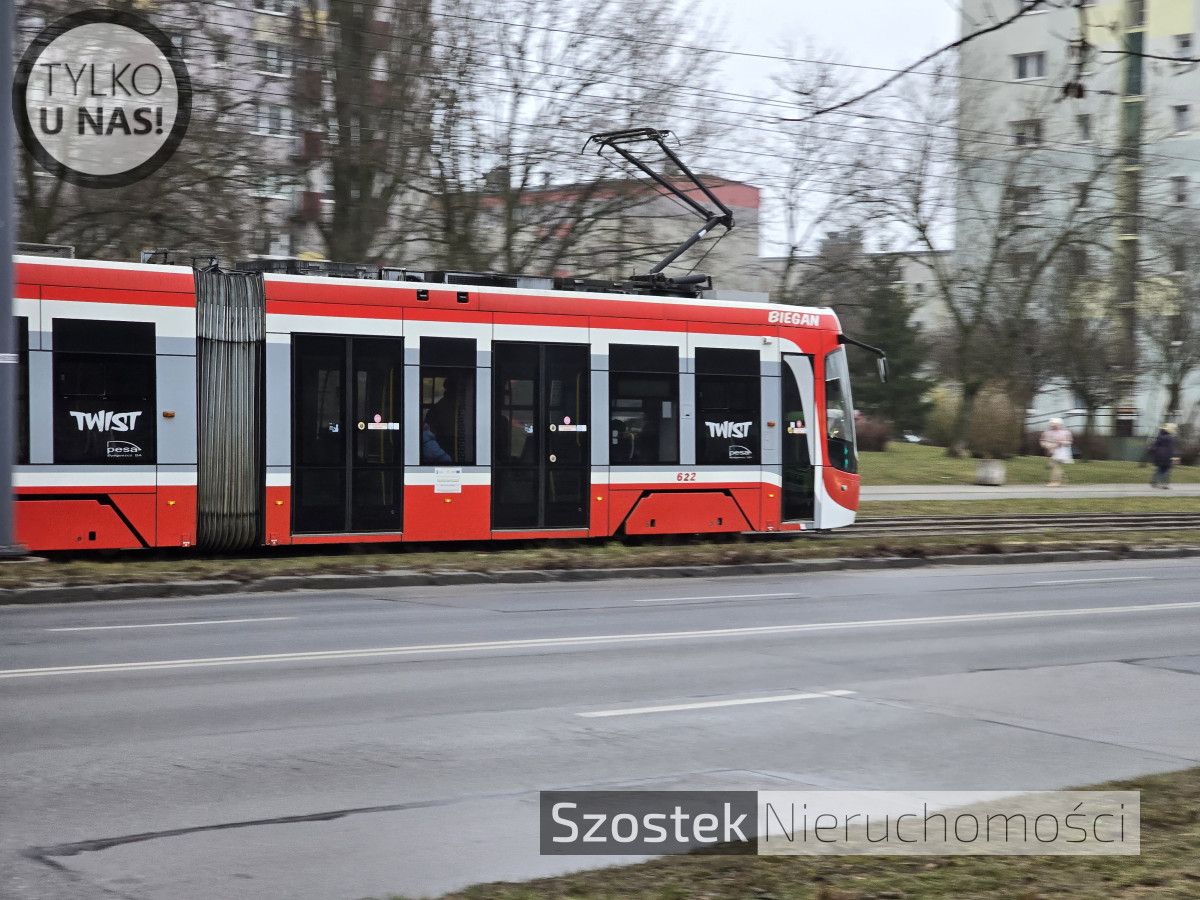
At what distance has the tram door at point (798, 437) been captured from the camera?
22.2m

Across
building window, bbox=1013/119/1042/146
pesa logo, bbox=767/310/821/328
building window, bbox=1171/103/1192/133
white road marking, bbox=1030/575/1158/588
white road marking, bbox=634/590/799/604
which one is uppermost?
building window, bbox=1171/103/1192/133

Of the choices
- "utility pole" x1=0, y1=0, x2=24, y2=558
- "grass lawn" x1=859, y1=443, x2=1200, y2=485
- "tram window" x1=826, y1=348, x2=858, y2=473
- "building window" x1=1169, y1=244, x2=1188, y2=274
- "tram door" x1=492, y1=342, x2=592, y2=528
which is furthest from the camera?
"building window" x1=1169, y1=244, x2=1188, y2=274

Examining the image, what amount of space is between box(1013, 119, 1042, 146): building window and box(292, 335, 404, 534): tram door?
29.4m

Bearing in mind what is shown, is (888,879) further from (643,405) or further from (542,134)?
(542,134)

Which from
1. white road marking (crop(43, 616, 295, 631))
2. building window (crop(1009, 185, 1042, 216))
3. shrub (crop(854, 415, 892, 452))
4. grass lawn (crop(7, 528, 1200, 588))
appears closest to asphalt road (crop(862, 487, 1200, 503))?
building window (crop(1009, 185, 1042, 216))

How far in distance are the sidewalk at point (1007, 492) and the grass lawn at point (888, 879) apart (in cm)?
2853

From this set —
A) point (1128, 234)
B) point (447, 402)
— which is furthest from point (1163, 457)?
point (447, 402)

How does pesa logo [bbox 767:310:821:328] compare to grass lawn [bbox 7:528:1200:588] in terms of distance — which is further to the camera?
pesa logo [bbox 767:310:821:328]

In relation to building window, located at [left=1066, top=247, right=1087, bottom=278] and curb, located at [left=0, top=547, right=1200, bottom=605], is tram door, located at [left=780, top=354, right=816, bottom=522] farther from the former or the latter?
building window, located at [left=1066, top=247, right=1087, bottom=278]

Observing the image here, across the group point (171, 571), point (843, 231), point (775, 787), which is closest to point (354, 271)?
point (171, 571)

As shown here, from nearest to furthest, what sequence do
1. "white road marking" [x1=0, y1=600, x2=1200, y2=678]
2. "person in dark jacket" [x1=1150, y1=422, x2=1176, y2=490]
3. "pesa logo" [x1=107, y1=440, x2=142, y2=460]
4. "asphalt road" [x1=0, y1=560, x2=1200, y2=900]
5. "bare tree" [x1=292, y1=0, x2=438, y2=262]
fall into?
"asphalt road" [x1=0, y1=560, x2=1200, y2=900]
"white road marking" [x1=0, y1=600, x2=1200, y2=678]
"pesa logo" [x1=107, y1=440, x2=142, y2=460]
"bare tree" [x1=292, y1=0, x2=438, y2=262]
"person in dark jacket" [x1=1150, y1=422, x2=1176, y2=490]

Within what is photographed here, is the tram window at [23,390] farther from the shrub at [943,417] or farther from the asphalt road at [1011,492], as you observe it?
the shrub at [943,417]

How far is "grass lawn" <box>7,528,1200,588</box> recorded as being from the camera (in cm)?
1503

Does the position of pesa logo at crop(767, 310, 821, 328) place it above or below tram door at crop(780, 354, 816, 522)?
above
